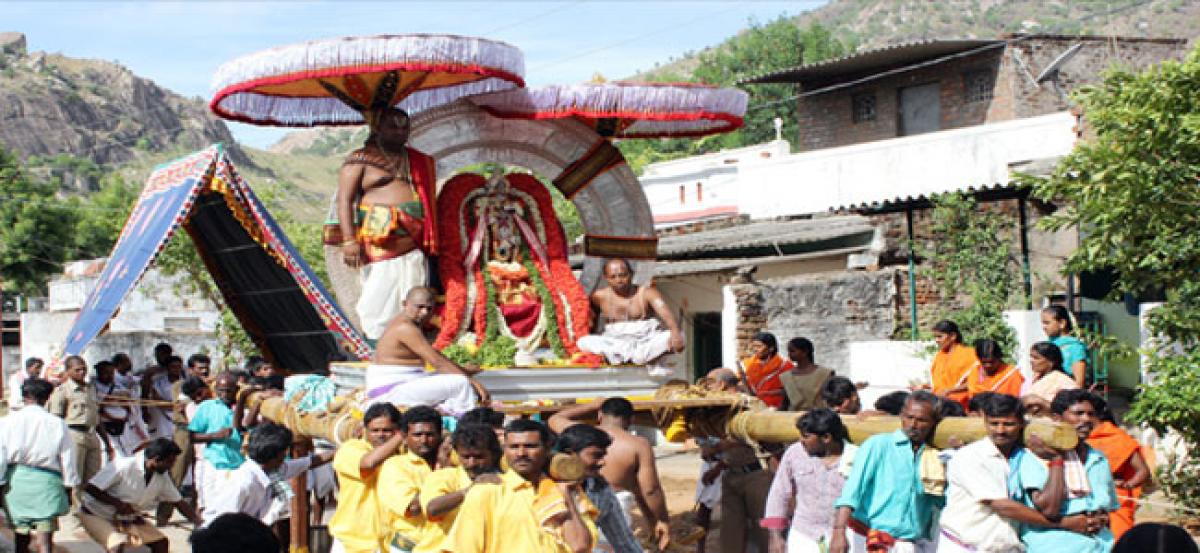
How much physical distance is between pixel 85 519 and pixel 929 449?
5933 mm

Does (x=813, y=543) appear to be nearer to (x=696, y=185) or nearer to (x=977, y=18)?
(x=696, y=185)

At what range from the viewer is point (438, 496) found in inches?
228

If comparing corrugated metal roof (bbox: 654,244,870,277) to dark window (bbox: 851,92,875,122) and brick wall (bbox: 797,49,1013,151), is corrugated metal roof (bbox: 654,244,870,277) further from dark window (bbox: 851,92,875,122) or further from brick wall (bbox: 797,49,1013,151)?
dark window (bbox: 851,92,875,122)

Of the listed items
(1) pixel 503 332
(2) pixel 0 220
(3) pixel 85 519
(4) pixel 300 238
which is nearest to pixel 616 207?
(1) pixel 503 332

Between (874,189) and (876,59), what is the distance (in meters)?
6.27

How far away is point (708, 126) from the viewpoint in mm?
11203

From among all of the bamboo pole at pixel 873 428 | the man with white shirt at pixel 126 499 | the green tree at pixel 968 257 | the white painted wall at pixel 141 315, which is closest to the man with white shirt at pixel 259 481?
the man with white shirt at pixel 126 499

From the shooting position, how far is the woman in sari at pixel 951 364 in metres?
9.08

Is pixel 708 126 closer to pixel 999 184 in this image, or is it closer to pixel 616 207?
pixel 616 207

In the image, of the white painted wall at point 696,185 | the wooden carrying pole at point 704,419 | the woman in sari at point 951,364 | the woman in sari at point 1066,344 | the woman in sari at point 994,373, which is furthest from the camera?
the white painted wall at point 696,185

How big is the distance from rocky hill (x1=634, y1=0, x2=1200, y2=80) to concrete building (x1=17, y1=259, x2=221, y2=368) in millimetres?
29797

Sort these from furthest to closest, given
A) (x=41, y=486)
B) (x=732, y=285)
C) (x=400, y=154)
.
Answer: (x=732, y=285), (x=400, y=154), (x=41, y=486)

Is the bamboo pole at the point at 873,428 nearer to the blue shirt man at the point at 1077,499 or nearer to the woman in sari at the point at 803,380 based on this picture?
the blue shirt man at the point at 1077,499

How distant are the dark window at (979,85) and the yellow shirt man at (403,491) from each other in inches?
811
